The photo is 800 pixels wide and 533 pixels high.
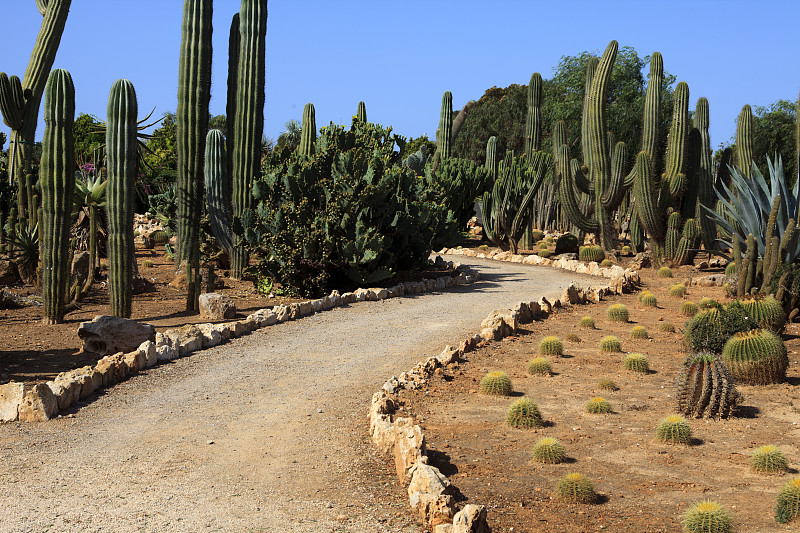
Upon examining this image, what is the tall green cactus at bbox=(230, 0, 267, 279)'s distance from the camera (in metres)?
16.3

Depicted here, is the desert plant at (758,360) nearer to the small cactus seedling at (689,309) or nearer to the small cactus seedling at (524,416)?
the small cactus seedling at (524,416)

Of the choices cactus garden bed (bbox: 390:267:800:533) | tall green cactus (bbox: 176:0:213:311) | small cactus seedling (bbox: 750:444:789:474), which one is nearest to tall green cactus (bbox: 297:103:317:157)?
tall green cactus (bbox: 176:0:213:311)

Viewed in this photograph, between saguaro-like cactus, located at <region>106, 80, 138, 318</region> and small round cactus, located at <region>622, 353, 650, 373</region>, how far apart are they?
7.18m

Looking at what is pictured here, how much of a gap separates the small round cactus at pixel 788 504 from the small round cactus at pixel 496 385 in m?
3.53

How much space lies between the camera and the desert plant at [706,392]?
7867 millimetres

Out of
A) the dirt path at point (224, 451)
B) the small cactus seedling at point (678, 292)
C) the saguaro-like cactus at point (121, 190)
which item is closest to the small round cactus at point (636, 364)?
the dirt path at point (224, 451)

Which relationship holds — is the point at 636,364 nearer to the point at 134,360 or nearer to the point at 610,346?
the point at 610,346

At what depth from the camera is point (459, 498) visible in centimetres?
Answer: 564

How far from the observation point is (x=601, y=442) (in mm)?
7094

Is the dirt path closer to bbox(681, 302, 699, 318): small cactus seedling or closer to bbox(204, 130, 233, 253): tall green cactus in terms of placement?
bbox(681, 302, 699, 318): small cactus seedling

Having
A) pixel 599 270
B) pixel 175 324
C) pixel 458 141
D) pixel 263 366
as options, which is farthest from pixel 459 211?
pixel 458 141

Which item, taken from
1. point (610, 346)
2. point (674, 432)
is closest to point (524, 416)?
point (674, 432)

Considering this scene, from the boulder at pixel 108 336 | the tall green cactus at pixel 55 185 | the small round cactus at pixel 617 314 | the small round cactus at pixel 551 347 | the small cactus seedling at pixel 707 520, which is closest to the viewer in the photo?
the small cactus seedling at pixel 707 520

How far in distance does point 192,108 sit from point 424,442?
10.3 meters
